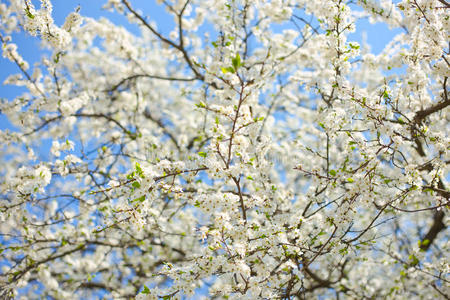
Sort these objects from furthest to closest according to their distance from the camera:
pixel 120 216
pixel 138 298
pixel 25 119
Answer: pixel 25 119 < pixel 120 216 < pixel 138 298

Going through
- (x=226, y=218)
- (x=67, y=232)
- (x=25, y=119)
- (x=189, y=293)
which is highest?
(x=25, y=119)

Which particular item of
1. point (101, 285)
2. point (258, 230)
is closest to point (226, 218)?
point (258, 230)

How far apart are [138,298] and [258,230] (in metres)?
1.11

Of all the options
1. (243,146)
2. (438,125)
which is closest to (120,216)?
(243,146)

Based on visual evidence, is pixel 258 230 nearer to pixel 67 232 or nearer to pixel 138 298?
pixel 138 298

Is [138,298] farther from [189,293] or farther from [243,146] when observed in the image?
[243,146]

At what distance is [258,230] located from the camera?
9.31 feet

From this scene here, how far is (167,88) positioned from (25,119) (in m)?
5.94

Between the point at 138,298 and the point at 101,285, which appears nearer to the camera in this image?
the point at 138,298

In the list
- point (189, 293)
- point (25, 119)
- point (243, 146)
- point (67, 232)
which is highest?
point (25, 119)

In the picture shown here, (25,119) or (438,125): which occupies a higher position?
(25,119)

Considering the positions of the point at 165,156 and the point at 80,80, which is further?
the point at 80,80

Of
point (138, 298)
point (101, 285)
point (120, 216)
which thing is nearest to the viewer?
point (138, 298)

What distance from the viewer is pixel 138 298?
2.40 metres
